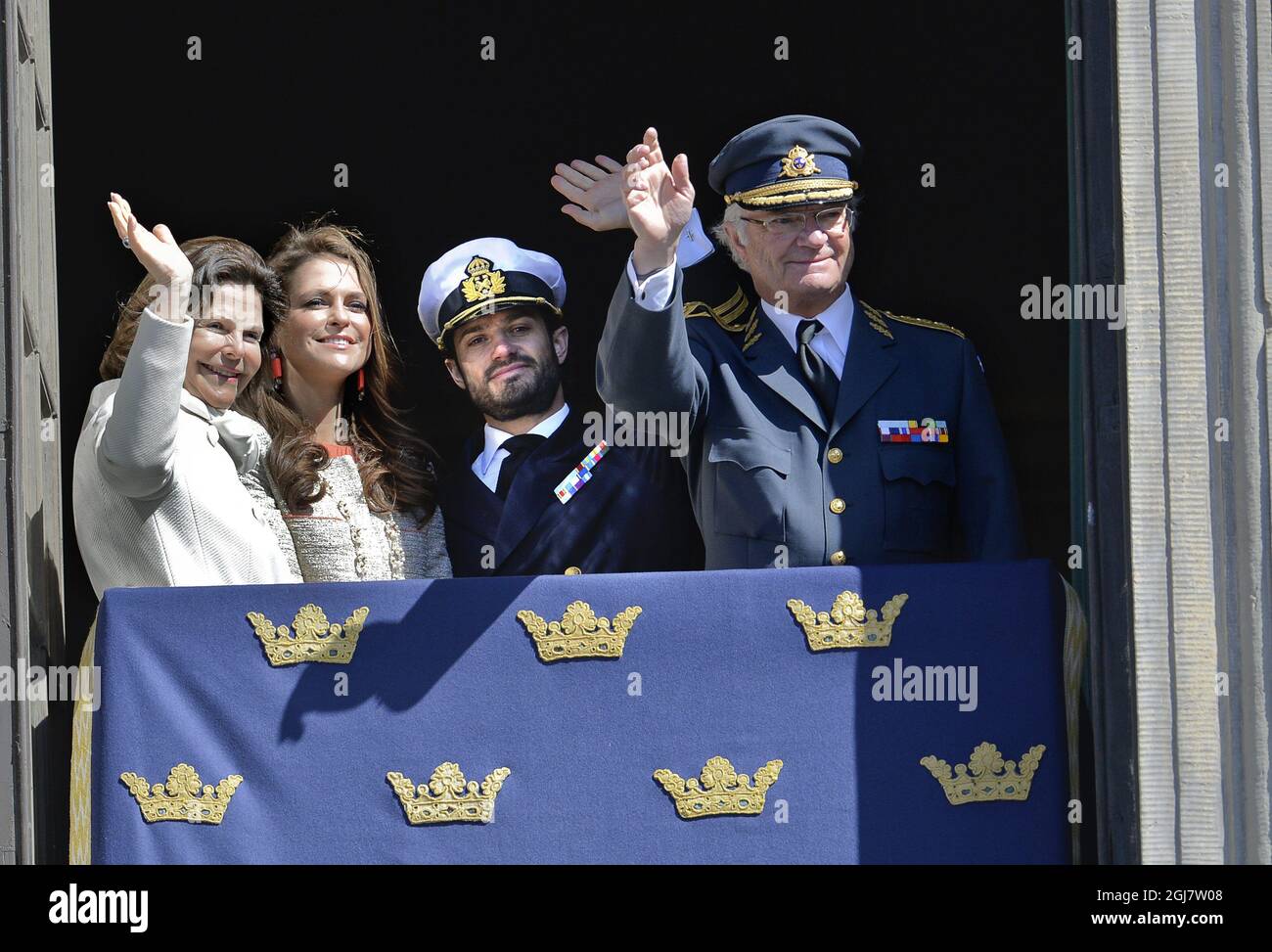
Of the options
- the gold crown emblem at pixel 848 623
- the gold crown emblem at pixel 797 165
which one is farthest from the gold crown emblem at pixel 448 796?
the gold crown emblem at pixel 797 165

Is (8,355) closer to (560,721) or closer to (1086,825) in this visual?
(560,721)

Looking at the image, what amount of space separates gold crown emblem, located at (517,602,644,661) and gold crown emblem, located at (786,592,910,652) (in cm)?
44

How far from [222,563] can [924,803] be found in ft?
6.53

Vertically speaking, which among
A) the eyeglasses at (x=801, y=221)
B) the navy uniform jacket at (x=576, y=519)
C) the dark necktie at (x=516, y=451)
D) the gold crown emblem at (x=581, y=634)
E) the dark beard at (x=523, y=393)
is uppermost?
the eyeglasses at (x=801, y=221)

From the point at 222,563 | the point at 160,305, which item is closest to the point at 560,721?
the point at 222,563

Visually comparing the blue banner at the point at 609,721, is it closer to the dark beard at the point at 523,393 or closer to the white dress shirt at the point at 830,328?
the white dress shirt at the point at 830,328

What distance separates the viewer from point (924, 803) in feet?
18.2

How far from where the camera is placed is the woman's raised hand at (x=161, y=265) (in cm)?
577

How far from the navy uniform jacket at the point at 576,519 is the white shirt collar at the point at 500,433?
0.04 m

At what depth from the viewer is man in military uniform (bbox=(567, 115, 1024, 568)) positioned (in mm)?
6211

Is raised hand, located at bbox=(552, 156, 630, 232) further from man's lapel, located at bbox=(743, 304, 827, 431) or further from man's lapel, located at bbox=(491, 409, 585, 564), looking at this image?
man's lapel, located at bbox=(743, 304, 827, 431)

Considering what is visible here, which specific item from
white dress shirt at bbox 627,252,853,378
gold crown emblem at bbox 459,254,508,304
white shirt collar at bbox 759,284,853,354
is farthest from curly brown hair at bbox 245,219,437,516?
white shirt collar at bbox 759,284,853,354

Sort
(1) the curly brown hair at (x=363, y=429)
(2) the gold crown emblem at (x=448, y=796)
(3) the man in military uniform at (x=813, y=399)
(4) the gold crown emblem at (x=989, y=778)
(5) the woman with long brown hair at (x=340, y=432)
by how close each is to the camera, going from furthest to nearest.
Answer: (1) the curly brown hair at (x=363, y=429) < (5) the woman with long brown hair at (x=340, y=432) < (3) the man in military uniform at (x=813, y=399) < (2) the gold crown emblem at (x=448, y=796) < (4) the gold crown emblem at (x=989, y=778)

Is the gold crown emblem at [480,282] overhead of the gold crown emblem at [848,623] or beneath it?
overhead
